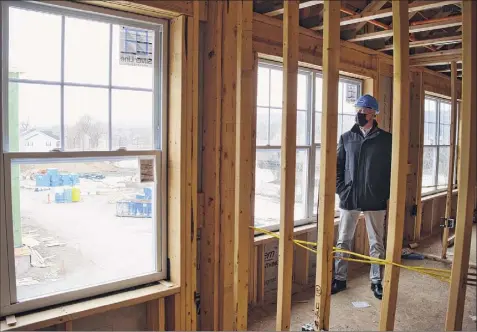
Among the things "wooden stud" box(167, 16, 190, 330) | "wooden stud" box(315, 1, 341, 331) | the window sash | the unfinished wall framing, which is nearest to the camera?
"wooden stud" box(315, 1, 341, 331)

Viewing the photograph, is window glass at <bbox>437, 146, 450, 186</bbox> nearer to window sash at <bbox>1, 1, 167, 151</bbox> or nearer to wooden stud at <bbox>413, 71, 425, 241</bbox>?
wooden stud at <bbox>413, 71, 425, 241</bbox>

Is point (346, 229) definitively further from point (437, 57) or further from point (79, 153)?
point (79, 153)

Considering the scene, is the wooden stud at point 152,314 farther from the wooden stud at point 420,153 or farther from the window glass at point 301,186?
the wooden stud at point 420,153

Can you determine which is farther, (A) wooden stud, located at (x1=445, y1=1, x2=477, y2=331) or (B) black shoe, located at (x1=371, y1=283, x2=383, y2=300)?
(B) black shoe, located at (x1=371, y1=283, x2=383, y2=300)

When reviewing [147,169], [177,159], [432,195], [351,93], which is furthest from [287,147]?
[432,195]

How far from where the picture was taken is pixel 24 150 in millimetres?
1935

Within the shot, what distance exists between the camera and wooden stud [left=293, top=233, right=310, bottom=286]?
3504 millimetres

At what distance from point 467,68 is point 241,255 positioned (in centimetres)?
143

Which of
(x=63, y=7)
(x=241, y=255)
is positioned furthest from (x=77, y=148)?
(x=241, y=255)

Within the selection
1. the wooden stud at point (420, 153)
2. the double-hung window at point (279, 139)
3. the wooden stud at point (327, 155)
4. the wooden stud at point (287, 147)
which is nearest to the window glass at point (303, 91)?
the double-hung window at point (279, 139)

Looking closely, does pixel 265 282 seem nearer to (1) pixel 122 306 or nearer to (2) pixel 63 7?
(1) pixel 122 306

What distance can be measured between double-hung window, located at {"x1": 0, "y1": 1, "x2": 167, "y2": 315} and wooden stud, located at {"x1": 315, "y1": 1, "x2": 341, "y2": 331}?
1.18 metres

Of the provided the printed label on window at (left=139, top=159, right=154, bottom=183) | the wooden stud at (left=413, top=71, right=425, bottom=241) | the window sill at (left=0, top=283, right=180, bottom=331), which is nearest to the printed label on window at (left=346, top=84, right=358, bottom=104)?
the wooden stud at (left=413, top=71, right=425, bottom=241)

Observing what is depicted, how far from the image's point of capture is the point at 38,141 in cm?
198
